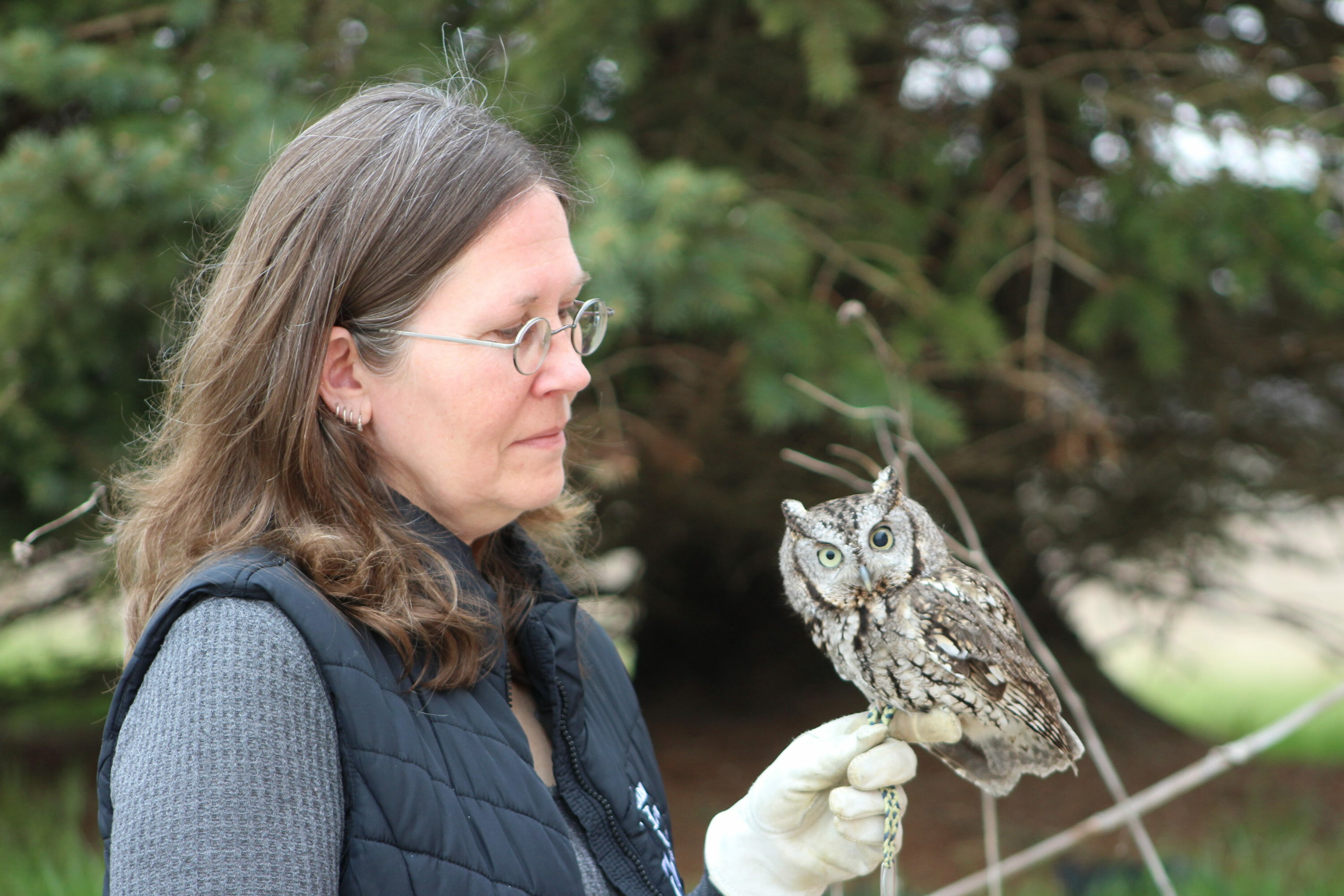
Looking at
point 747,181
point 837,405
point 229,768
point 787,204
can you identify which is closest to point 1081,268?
point 787,204

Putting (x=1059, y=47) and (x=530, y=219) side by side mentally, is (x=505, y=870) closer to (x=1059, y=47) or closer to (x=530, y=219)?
(x=530, y=219)

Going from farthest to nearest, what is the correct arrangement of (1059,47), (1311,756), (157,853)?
(1311,756) < (1059,47) < (157,853)

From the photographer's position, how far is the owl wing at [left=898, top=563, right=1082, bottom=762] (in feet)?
4.50

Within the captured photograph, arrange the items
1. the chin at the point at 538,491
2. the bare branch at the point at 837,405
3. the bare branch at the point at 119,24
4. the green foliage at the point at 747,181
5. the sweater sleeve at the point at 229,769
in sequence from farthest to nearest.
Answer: the bare branch at the point at 119,24, the green foliage at the point at 747,181, the bare branch at the point at 837,405, the chin at the point at 538,491, the sweater sleeve at the point at 229,769

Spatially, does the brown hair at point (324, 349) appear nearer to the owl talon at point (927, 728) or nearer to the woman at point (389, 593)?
the woman at point (389, 593)

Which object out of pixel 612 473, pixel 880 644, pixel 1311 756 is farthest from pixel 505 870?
pixel 1311 756

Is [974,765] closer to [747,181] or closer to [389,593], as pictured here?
[389,593]

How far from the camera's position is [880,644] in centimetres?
140

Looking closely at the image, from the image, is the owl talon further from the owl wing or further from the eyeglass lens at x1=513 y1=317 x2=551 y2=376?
the eyeglass lens at x1=513 y1=317 x2=551 y2=376

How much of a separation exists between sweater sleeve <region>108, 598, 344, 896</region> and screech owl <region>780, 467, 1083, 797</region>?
0.69 metres

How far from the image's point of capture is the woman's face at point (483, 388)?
1.24 meters

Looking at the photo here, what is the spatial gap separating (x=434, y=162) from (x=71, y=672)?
4676mm

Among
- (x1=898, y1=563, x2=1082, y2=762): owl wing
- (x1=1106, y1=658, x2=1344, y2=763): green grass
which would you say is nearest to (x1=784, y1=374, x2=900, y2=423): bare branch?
(x1=898, y1=563, x2=1082, y2=762): owl wing

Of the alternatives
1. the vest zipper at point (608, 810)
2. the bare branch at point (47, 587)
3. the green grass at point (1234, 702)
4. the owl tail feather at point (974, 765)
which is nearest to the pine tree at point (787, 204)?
the bare branch at point (47, 587)
